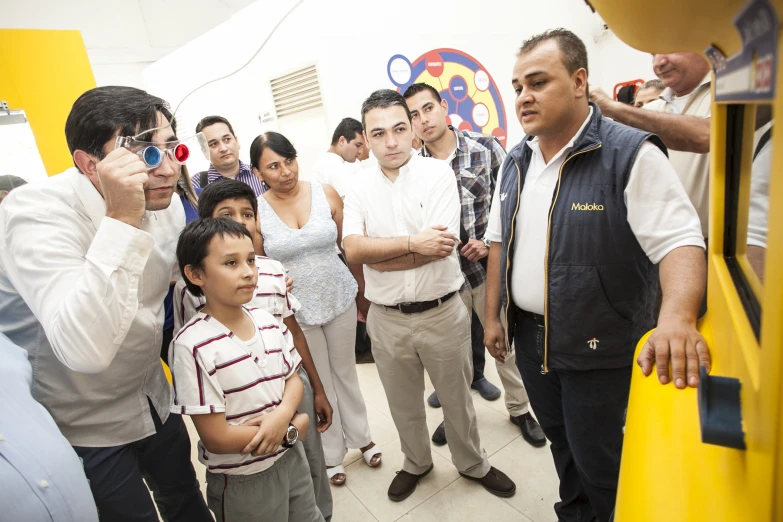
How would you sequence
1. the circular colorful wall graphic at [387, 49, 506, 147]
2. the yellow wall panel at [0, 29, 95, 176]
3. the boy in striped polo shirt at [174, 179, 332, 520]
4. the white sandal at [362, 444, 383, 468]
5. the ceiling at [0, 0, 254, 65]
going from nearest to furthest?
the boy in striped polo shirt at [174, 179, 332, 520], the white sandal at [362, 444, 383, 468], the yellow wall panel at [0, 29, 95, 176], the circular colorful wall graphic at [387, 49, 506, 147], the ceiling at [0, 0, 254, 65]

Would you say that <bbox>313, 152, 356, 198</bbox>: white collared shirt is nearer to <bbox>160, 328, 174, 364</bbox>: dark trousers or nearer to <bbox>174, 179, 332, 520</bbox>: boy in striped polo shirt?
<bbox>174, 179, 332, 520</bbox>: boy in striped polo shirt

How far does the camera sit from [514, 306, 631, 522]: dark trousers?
1356 millimetres

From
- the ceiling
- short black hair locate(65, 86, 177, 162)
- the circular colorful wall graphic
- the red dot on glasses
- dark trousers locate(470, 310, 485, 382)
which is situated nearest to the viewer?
short black hair locate(65, 86, 177, 162)

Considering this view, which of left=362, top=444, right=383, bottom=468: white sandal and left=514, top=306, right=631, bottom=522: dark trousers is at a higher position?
left=514, top=306, right=631, bottom=522: dark trousers

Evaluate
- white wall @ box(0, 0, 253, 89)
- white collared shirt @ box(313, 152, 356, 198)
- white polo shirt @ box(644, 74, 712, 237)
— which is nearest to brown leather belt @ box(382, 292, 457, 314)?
white polo shirt @ box(644, 74, 712, 237)

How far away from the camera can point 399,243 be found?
5.58 ft

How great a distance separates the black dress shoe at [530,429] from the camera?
2238 millimetres

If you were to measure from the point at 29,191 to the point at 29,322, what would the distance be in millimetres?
348

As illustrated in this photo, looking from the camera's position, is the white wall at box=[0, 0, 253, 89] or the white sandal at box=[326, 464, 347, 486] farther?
the white wall at box=[0, 0, 253, 89]

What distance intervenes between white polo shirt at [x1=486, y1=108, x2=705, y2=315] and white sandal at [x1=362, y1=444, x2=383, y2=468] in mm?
1371

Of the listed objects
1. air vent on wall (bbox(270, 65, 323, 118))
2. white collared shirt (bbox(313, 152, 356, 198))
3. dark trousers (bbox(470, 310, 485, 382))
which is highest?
air vent on wall (bbox(270, 65, 323, 118))

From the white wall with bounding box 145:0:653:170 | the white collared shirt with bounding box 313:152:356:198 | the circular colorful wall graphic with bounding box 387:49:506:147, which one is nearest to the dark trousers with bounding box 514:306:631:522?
the white collared shirt with bounding box 313:152:356:198

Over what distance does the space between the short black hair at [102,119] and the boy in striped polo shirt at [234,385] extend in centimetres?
33

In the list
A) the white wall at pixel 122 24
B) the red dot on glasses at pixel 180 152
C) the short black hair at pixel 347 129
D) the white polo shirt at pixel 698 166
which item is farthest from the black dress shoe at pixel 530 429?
the white wall at pixel 122 24
